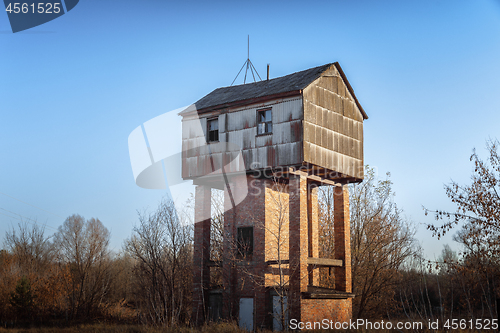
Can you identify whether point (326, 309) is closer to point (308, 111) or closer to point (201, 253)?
point (201, 253)

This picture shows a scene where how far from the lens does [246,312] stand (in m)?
20.6

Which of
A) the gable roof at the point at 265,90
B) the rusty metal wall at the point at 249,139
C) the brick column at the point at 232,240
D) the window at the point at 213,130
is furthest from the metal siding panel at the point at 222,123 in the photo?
the brick column at the point at 232,240

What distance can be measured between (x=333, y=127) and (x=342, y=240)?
519cm

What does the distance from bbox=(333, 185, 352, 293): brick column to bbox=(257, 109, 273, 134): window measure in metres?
4.71

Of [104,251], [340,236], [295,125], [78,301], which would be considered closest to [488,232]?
[340,236]

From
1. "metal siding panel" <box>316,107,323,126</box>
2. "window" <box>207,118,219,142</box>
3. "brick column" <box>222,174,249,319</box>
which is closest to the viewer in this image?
"metal siding panel" <box>316,107,323,126</box>

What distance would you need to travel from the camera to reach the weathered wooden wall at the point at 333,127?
63.6 feet

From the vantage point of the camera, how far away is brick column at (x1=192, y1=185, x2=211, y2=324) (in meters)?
21.7

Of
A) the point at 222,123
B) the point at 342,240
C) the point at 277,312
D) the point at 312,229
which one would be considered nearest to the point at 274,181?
the point at 312,229

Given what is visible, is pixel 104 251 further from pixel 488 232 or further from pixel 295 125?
pixel 488 232

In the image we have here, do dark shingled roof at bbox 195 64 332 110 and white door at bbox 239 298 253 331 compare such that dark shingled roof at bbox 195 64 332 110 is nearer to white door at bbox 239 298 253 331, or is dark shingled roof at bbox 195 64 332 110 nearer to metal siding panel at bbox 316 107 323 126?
metal siding panel at bbox 316 107 323 126

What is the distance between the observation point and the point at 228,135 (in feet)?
69.1

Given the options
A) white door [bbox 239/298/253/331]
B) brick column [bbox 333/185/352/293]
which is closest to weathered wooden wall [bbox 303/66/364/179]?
brick column [bbox 333/185/352/293]

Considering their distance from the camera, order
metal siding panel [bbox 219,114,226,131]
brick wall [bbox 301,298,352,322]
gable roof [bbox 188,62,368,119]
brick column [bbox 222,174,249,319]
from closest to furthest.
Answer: brick wall [bbox 301,298,352,322] → gable roof [bbox 188,62,368,119] → brick column [bbox 222,174,249,319] → metal siding panel [bbox 219,114,226,131]
